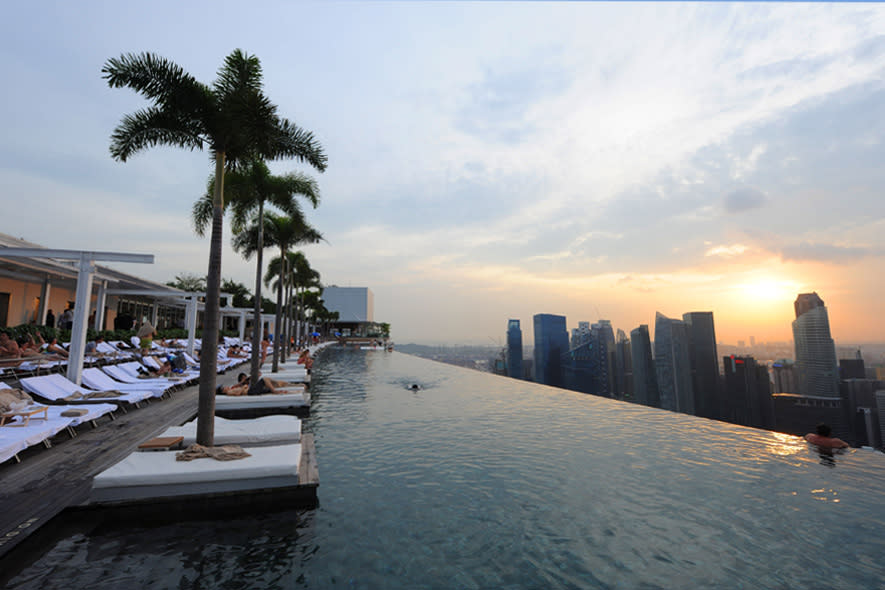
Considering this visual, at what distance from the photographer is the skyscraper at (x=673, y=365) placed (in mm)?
45625

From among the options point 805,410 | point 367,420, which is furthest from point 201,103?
point 805,410

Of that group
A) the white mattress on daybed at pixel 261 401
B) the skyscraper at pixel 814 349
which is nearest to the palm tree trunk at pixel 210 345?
the white mattress on daybed at pixel 261 401

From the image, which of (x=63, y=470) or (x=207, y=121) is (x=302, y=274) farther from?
(x=63, y=470)

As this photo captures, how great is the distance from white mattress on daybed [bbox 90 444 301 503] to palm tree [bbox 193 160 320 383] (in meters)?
8.15

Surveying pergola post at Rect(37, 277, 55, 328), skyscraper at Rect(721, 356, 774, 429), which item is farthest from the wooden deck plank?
skyscraper at Rect(721, 356, 774, 429)

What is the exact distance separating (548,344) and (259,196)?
83506 millimetres

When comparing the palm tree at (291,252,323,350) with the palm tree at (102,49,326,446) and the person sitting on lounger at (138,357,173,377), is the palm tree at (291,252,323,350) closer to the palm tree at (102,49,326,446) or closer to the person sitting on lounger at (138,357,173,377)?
the person sitting on lounger at (138,357,173,377)

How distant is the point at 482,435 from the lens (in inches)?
375

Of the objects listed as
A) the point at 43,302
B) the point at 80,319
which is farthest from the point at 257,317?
the point at 43,302

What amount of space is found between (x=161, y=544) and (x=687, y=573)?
5.67m

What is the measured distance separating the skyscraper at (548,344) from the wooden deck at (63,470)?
279ft

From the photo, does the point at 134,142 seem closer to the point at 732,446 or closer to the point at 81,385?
the point at 81,385

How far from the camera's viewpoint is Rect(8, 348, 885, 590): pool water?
3.79 meters

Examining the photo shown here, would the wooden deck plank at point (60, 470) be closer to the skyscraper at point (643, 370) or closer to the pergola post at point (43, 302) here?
the pergola post at point (43, 302)
